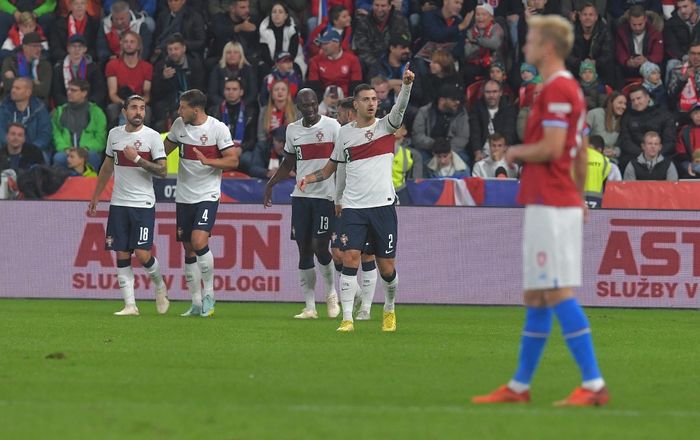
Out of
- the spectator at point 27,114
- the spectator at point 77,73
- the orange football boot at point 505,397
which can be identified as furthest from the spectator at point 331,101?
the orange football boot at point 505,397

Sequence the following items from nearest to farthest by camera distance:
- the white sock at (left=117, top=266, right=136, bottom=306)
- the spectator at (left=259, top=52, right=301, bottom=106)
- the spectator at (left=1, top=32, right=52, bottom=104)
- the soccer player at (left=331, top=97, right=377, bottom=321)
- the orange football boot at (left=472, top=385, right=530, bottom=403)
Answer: the orange football boot at (left=472, top=385, right=530, bottom=403) → the soccer player at (left=331, top=97, right=377, bottom=321) → the white sock at (left=117, top=266, right=136, bottom=306) → the spectator at (left=259, top=52, right=301, bottom=106) → the spectator at (left=1, top=32, right=52, bottom=104)

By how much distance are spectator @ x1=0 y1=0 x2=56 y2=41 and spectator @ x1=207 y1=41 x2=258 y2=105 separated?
130 inches

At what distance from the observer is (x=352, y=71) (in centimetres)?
2316

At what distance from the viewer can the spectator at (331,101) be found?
22234 mm

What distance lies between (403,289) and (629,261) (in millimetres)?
2875

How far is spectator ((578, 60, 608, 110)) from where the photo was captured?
22.7m

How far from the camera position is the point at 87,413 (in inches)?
329

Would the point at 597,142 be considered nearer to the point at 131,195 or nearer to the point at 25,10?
the point at 131,195

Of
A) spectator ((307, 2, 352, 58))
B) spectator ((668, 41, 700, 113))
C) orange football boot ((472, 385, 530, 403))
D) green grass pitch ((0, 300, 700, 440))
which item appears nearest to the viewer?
green grass pitch ((0, 300, 700, 440))

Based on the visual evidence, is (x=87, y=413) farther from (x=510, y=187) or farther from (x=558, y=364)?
(x=510, y=187)

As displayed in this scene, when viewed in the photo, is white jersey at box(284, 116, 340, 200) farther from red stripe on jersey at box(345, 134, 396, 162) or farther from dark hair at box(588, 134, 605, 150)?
dark hair at box(588, 134, 605, 150)

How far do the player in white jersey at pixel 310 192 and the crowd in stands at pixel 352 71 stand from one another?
4.56 m

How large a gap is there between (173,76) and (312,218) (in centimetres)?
773

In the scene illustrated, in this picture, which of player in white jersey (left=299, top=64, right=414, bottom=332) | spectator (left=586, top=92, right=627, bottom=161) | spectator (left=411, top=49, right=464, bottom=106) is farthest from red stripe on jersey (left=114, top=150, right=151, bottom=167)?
spectator (left=586, top=92, right=627, bottom=161)
